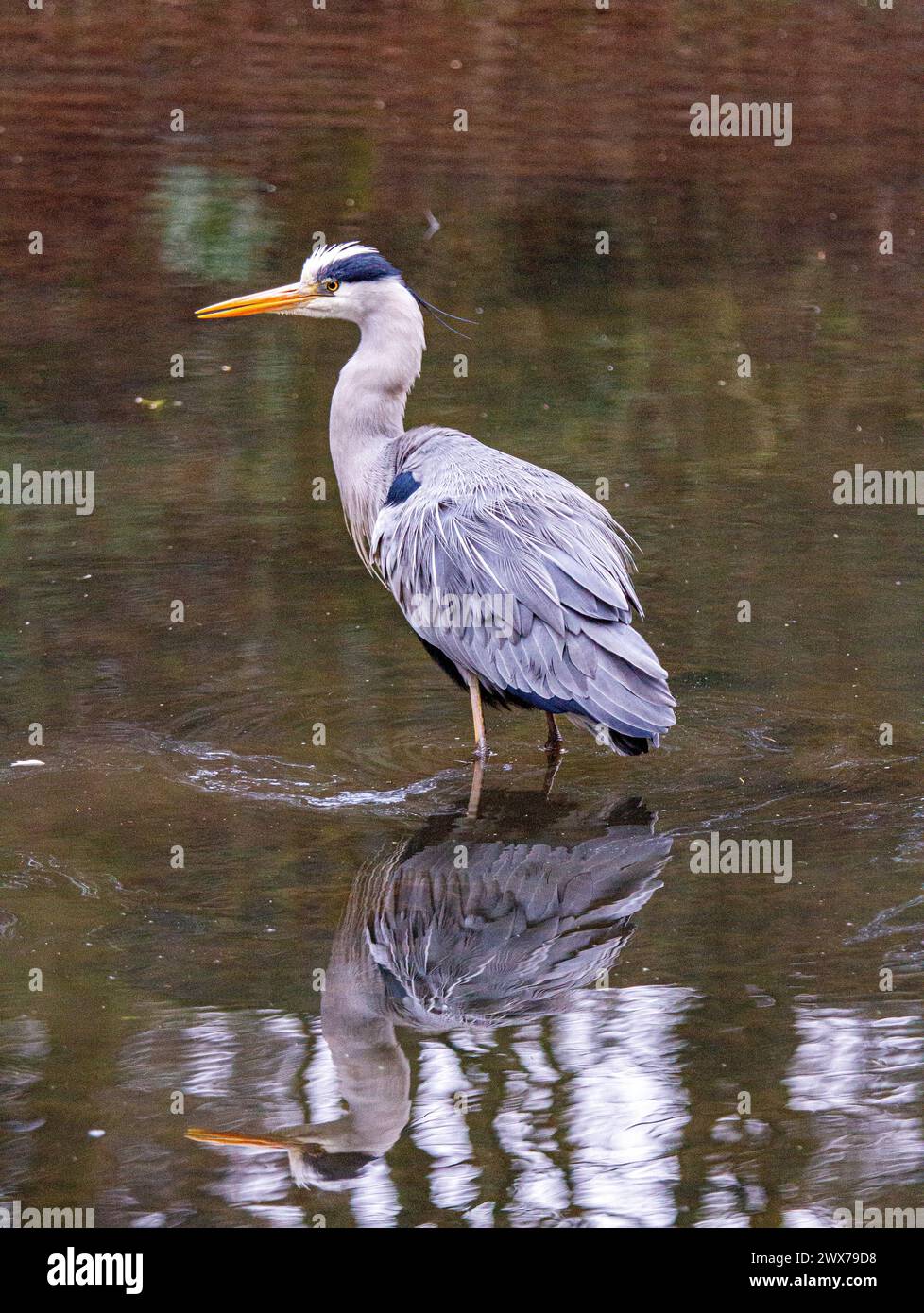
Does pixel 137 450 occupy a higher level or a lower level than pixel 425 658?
higher

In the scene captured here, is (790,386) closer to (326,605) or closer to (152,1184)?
(326,605)

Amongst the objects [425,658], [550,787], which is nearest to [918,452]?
[425,658]

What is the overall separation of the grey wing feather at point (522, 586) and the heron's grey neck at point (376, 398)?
0.28 metres

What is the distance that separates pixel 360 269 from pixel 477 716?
1.99 meters

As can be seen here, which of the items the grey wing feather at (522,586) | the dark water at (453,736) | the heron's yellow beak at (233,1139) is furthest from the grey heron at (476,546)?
the heron's yellow beak at (233,1139)

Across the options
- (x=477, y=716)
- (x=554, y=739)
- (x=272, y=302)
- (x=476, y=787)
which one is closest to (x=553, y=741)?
(x=554, y=739)

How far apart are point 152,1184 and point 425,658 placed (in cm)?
371

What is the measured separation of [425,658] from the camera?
26.3 feet

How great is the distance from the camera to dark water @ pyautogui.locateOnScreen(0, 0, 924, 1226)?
484 cm

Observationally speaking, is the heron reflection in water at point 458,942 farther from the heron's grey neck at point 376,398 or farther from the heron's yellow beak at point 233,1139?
the heron's grey neck at point 376,398

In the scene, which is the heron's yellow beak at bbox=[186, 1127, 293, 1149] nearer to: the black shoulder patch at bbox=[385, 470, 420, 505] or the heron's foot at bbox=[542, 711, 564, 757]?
the heron's foot at bbox=[542, 711, 564, 757]

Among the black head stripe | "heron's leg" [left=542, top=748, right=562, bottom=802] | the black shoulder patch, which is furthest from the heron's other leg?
the black head stripe
